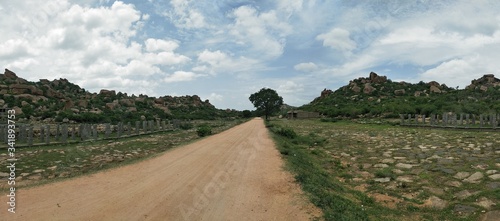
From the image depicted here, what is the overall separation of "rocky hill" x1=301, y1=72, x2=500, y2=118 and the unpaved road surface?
30890 millimetres

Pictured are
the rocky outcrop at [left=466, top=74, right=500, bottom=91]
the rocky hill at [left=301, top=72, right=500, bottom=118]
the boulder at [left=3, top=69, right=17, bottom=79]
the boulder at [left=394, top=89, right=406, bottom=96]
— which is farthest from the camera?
the boulder at [left=394, top=89, right=406, bottom=96]

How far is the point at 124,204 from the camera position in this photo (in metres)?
6.12

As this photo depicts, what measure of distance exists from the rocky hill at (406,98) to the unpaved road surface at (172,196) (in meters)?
30.9

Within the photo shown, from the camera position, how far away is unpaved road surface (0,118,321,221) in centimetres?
561

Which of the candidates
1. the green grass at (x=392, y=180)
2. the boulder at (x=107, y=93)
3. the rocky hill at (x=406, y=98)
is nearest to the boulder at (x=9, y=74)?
the boulder at (x=107, y=93)

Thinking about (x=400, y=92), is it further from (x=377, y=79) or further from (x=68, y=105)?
(x=68, y=105)

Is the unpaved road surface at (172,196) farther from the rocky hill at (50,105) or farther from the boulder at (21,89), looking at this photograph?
the boulder at (21,89)

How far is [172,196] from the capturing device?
6652 millimetres

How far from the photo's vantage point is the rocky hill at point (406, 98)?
36312 millimetres

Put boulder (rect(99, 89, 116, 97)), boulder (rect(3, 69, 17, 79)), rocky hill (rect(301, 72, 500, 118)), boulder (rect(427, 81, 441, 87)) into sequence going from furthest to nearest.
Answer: boulder (rect(427, 81, 441, 87))
boulder (rect(99, 89, 116, 97))
boulder (rect(3, 69, 17, 79))
rocky hill (rect(301, 72, 500, 118))

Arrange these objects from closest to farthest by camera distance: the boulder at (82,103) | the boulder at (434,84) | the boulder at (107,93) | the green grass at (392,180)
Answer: the green grass at (392,180) < the boulder at (82,103) < the boulder at (107,93) < the boulder at (434,84)

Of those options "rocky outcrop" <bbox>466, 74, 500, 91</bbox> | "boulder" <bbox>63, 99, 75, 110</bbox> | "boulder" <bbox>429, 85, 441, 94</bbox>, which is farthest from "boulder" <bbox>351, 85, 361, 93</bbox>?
"boulder" <bbox>63, 99, 75, 110</bbox>

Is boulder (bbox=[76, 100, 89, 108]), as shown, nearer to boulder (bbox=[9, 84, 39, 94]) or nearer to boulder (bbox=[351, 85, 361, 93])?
boulder (bbox=[9, 84, 39, 94])

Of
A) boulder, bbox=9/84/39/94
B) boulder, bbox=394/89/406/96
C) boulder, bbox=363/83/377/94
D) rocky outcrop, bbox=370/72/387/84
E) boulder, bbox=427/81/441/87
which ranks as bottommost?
boulder, bbox=9/84/39/94
